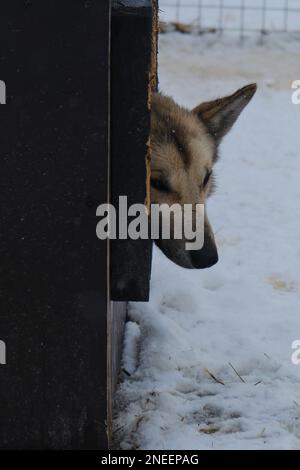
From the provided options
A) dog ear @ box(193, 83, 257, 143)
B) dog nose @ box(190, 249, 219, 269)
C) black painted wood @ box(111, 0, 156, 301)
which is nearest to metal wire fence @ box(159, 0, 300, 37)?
dog ear @ box(193, 83, 257, 143)

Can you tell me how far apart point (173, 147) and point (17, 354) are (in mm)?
1404

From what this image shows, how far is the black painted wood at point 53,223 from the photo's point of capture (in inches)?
117

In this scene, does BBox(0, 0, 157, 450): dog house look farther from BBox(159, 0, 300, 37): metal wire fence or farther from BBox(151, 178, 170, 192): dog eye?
BBox(159, 0, 300, 37): metal wire fence

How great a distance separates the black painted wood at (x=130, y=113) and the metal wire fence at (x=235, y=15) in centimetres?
750

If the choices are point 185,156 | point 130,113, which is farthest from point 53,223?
point 185,156

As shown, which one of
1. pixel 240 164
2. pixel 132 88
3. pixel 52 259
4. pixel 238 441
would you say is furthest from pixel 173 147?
pixel 240 164

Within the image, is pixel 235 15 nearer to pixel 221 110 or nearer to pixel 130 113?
pixel 221 110

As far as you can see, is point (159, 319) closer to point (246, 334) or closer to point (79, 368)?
point (246, 334)

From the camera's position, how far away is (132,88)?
314 cm

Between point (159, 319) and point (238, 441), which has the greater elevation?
point (159, 319)

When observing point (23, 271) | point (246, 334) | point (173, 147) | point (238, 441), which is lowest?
point (238, 441)

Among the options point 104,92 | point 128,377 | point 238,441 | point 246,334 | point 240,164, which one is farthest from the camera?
point 240,164

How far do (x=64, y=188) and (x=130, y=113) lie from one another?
0.40 metres

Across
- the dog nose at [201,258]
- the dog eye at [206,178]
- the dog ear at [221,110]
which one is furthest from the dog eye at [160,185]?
the dog ear at [221,110]
